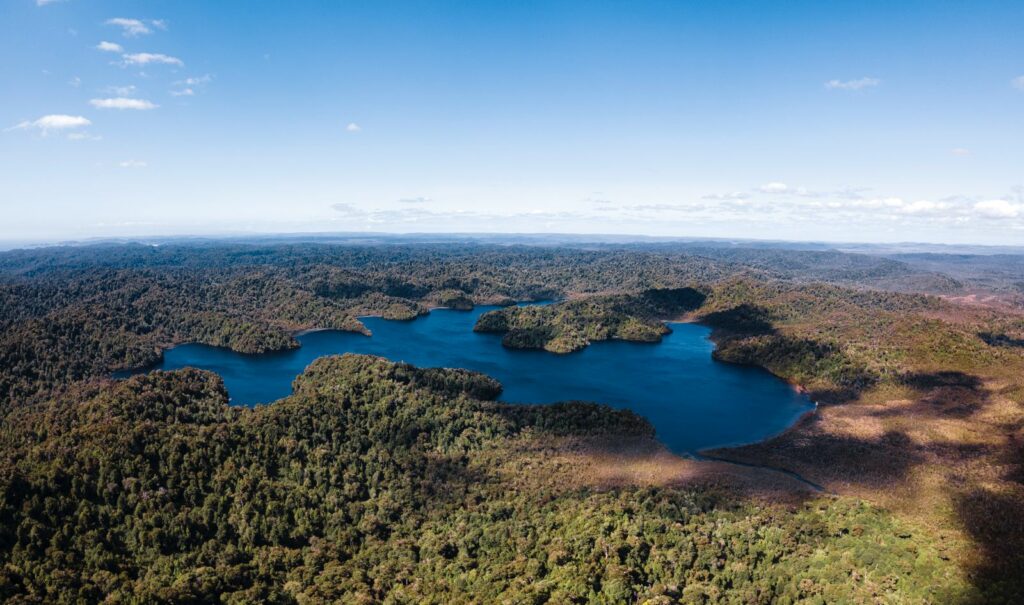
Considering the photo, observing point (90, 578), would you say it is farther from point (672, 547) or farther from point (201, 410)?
point (672, 547)

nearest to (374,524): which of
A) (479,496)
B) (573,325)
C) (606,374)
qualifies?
(479,496)

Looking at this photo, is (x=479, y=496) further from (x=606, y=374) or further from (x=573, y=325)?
(x=573, y=325)

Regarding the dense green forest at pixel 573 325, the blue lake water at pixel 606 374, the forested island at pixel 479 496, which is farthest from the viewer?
the dense green forest at pixel 573 325

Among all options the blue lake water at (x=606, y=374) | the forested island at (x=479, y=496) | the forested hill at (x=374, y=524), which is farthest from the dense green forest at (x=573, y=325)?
the forested hill at (x=374, y=524)

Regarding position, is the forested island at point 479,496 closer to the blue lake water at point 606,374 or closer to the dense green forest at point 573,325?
the blue lake water at point 606,374

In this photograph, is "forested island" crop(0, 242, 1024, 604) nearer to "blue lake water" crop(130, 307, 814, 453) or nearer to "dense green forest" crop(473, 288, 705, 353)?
"blue lake water" crop(130, 307, 814, 453)

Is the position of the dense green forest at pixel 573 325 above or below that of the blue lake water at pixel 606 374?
above

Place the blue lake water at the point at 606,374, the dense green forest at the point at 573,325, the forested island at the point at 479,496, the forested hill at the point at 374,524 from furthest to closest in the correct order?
the dense green forest at the point at 573,325 → the blue lake water at the point at 606,374 → the forested island at the point at 479,496 → the forested hill at the point at 374,524

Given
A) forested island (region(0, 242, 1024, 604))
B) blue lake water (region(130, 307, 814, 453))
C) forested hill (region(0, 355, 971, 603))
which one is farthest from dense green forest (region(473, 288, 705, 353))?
forested hill (region(0, 355, 971, 603))
